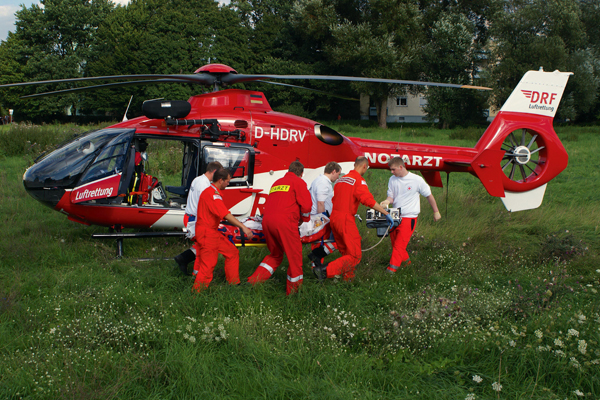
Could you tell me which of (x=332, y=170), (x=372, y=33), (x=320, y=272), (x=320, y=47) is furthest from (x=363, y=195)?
(x=320, y=47)

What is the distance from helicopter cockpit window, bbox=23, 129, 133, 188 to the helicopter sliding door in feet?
4.35

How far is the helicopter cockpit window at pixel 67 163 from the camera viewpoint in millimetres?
6430

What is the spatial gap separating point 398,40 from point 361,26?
12.4 ft

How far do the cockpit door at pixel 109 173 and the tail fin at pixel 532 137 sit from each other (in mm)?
6370

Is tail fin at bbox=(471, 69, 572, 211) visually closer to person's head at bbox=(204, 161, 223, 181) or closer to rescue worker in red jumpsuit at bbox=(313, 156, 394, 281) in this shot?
rescue worker in red jumpsuit at bbox=(313, 156, 394, 281)

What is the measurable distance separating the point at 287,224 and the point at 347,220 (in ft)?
3.14

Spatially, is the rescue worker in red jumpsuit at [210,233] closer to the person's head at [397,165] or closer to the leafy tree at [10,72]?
the person's head at [397,165]

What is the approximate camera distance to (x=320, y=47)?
1801 inches

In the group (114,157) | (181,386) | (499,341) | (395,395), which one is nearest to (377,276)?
(499,341)

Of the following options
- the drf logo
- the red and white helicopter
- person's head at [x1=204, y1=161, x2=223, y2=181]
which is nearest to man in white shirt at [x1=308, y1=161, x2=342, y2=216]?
person's head at [x1=204, y1=161, x2=223, y2=181]

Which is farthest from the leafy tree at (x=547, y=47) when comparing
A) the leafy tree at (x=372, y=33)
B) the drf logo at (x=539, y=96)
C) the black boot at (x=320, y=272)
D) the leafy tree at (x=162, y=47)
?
the black boot at (x=320, y=272)

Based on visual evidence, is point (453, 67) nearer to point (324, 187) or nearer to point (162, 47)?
point (162, 47)

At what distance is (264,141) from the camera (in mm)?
7379

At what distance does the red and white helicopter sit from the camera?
21.6 ft
